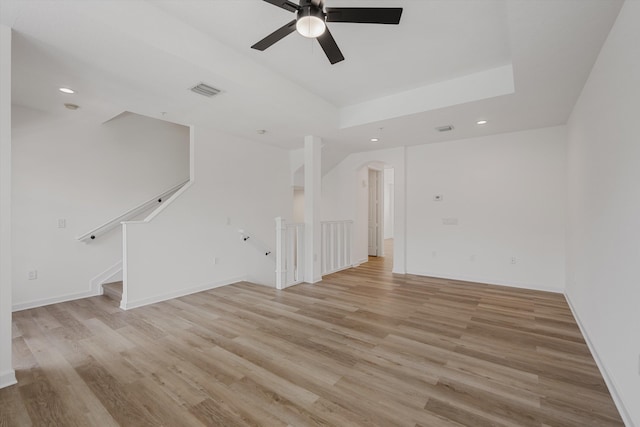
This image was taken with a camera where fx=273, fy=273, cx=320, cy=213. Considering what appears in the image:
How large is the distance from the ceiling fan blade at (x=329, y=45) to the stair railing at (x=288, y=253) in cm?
276

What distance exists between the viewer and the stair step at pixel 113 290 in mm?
4021

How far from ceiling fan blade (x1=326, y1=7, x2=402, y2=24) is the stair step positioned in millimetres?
4469

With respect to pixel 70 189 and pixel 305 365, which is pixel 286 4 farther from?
pixel 70 189

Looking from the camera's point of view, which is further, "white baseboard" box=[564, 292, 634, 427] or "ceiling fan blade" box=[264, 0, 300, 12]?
"ceiling fan blade" box=[264, 0, 300, 12]

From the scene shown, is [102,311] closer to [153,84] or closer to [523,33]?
[153,84]

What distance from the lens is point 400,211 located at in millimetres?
5785

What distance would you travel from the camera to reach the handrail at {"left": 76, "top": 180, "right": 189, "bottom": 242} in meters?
4.28

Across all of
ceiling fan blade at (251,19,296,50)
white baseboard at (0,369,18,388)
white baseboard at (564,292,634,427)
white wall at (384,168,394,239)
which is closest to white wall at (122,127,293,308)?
white baseboard at (0,369,18,388)

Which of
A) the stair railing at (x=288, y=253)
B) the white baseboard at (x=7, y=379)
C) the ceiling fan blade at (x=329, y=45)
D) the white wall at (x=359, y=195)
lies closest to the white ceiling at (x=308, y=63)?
the ceiling fan blade at (x=329, y=45)

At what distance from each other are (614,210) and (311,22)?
2.58 meters

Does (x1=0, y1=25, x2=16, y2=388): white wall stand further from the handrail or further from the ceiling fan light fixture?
the handrail

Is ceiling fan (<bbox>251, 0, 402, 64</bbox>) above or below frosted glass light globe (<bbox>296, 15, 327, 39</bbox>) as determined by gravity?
above

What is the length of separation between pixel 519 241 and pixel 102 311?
21.1 feet

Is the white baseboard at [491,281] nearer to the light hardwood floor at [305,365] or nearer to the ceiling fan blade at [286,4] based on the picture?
the light hardwood floor at [305,365]
